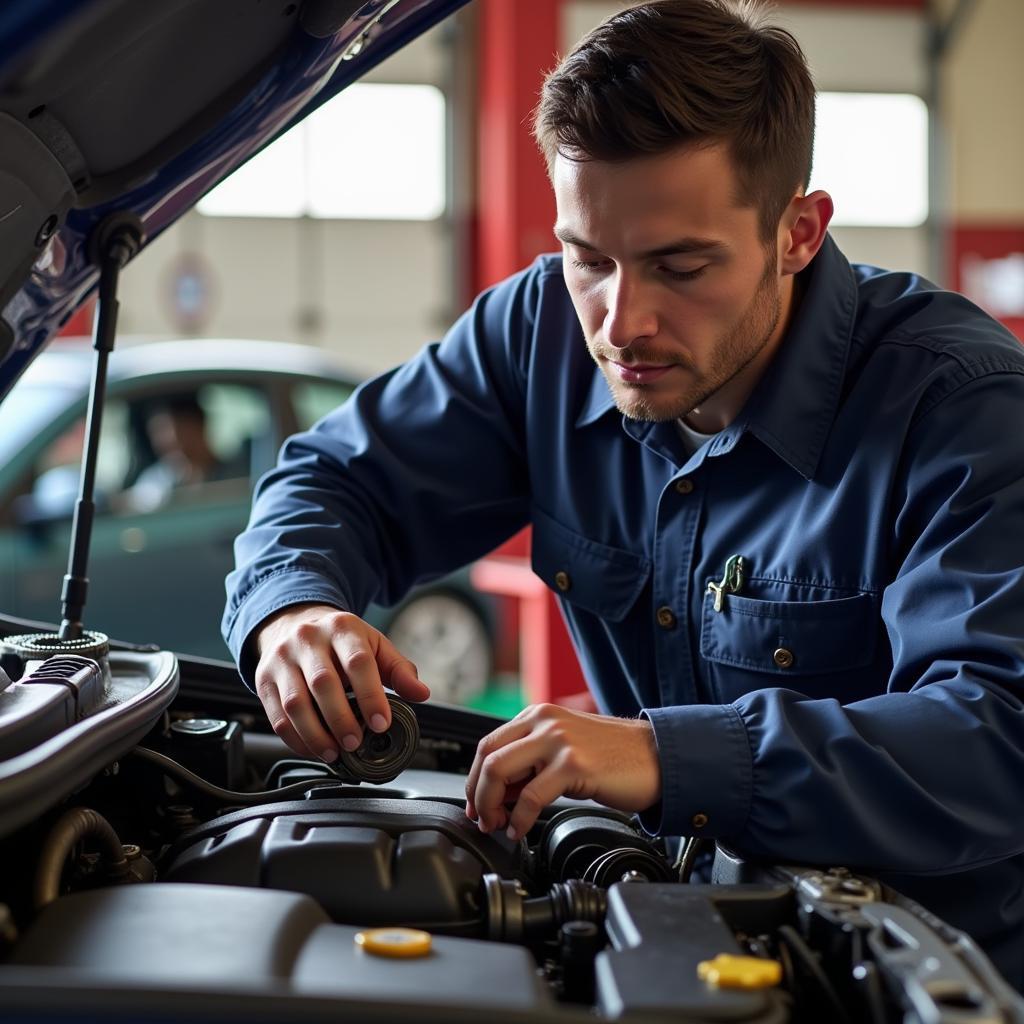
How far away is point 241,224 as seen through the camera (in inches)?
326

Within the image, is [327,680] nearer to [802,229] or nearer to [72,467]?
[802,229]

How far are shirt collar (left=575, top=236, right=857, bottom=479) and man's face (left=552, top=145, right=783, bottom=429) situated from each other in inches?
2.1

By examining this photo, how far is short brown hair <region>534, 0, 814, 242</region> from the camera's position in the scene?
137 cm

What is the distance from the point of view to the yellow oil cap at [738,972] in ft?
2.77

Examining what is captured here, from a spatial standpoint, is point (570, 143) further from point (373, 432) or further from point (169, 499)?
point (169, 499)

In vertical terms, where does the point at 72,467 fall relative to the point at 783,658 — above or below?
above

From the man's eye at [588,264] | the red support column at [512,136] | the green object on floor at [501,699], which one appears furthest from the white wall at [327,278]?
the man's eye at [588,264]

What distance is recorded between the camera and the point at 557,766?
110 cm

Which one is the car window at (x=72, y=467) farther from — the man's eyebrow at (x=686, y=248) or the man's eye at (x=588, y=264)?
the man's eyebrow at (x=686, y=248)

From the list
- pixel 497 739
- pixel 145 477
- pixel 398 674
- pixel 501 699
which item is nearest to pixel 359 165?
pixel 501 699

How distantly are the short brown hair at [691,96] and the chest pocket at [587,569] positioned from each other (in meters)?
0.43

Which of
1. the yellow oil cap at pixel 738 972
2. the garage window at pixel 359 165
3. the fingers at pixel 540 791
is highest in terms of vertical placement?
the garage window at pixel 359 165

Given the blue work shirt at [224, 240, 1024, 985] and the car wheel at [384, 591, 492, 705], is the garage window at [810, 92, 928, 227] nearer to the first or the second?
the car wheel at [384, 591, 492, 705]

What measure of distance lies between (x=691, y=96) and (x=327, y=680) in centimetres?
69
